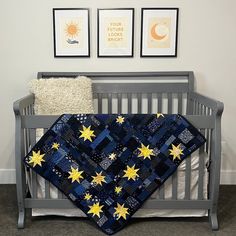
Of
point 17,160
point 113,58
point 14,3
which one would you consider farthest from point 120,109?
point 14,3

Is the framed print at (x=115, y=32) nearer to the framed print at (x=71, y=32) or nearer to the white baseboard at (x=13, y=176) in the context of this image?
the framed print at (x=71, y=32)

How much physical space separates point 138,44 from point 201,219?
142 centimetres

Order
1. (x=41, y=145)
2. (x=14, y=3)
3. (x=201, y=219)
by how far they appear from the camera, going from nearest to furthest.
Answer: (x=41, y=145) < (x=201, y=219) < (x=14, y=3)

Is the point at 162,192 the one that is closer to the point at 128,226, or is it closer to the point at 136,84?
the point at 128,226

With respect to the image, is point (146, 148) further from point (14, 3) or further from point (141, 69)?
point (14, 3)

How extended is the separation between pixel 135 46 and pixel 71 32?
529mm

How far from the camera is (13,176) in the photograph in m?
2.77

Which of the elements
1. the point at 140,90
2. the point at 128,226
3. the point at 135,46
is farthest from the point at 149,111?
Result: the point at 128,226

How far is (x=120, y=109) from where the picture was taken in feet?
8.77

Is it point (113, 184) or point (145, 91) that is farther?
point (145, 91)

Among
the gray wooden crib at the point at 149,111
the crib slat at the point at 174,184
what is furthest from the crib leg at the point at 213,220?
the crib slat at the point at 174,184

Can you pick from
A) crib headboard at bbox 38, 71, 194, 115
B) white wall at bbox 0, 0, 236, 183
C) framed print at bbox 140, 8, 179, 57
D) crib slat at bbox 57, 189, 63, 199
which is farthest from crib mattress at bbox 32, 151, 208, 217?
framed print at bbox 140, 8, 179, 57

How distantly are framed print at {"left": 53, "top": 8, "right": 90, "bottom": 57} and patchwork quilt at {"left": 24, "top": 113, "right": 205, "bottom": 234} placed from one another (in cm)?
92

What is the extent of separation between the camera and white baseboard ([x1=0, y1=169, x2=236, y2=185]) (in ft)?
9.05
